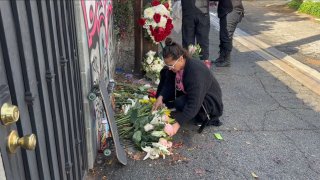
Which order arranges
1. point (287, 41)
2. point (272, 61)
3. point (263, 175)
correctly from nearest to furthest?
1. point (263, 175)
2. point (272, 61)
3. point (287, 41)

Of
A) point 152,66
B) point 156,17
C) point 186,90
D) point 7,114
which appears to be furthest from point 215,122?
Answer: point 7,114

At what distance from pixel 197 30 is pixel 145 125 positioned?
8.87 feet

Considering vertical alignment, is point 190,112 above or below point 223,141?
above

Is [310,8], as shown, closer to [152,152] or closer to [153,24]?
[153,24]

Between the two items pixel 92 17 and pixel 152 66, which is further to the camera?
pixel 152 66

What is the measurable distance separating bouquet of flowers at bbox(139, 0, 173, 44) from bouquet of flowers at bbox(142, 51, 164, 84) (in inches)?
11.5

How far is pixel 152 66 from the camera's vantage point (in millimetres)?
5145

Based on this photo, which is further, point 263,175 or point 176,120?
point 176,120

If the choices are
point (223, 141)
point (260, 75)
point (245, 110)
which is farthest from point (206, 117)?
point (260, 75)

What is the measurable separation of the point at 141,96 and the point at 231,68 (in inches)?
102

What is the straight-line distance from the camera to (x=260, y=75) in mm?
6141

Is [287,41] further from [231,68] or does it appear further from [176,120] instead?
[176,120]

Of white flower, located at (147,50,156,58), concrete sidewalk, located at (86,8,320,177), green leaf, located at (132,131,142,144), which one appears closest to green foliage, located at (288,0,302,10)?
concrete sidewalk, located at (86,8,320,177)

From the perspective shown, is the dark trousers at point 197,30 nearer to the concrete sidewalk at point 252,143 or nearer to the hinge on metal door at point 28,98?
the concrete sidewalk at point 252,143
